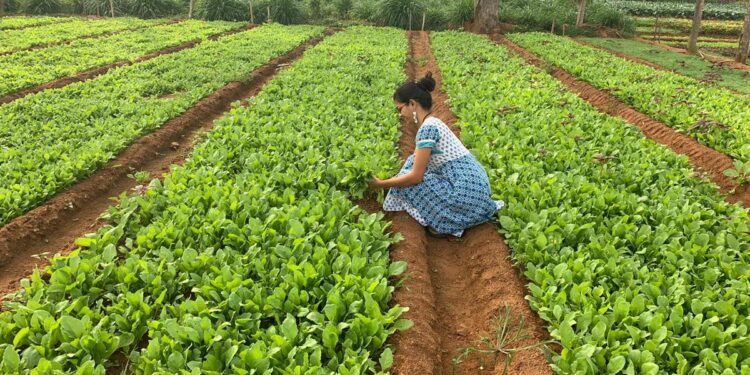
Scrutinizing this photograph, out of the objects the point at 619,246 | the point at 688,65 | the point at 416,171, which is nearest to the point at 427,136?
the point at 416,171

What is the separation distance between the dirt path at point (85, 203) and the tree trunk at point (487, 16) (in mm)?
20357

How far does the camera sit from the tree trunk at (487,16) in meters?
27.0

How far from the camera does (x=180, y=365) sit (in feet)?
9.61

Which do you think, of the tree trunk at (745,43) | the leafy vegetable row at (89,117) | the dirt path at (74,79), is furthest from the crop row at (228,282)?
the tree trunk at (745,43)

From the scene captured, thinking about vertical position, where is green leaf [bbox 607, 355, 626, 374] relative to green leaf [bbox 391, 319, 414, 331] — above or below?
above

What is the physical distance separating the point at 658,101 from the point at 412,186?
8055 mm

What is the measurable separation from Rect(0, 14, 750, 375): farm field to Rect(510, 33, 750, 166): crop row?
0.07 m

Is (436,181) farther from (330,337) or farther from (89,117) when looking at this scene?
(89,117)

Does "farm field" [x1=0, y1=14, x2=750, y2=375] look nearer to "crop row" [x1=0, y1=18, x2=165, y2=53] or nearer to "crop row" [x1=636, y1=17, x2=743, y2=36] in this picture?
"crop row" [x1=0, y1=18, x2=165, y2=53]

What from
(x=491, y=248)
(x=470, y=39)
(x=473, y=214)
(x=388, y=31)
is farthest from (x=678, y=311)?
(x=388, y=31)

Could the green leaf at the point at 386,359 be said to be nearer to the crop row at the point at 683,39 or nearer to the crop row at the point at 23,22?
the crop row at the point at 23,22

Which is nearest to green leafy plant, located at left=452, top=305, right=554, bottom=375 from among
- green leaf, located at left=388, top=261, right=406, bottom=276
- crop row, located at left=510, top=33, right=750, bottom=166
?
green leaf, located at left=388, top=261, right=406, bottom=276

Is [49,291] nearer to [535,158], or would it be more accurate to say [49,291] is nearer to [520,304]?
[520,304]

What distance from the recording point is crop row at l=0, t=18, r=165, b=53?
19002 millimetres
